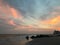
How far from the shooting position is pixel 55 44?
29.1 meters

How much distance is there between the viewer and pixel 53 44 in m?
29.2

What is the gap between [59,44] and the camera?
28672 millimetres

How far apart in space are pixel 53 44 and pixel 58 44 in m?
1.07

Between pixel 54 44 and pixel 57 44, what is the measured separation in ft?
2.11

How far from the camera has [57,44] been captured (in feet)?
95.4

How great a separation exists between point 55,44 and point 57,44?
1.44 ft

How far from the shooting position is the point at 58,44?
2898 centimetres

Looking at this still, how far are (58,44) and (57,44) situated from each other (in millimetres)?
219

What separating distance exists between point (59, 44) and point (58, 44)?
1.15 ft

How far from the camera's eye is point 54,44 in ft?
95.6

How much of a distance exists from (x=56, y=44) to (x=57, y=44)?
226 mm

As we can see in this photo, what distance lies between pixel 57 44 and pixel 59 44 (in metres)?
0.54

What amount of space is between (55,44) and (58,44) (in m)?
0.64
